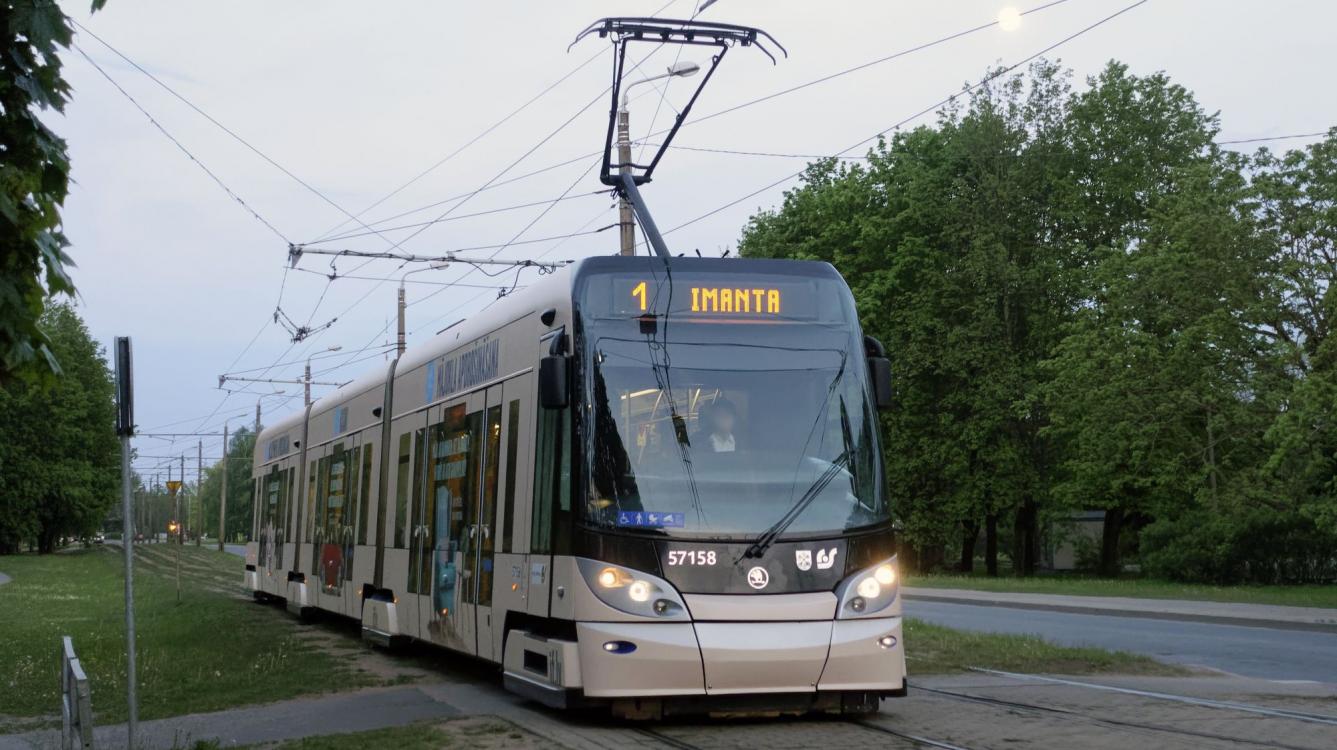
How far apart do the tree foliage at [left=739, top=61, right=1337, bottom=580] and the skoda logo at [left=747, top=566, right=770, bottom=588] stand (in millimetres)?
29638

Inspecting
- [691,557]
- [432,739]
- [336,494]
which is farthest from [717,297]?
[336,494]

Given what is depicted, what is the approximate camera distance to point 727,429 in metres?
10.3

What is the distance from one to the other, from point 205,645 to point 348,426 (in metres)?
3.23

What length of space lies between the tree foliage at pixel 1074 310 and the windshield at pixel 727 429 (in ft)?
94.4

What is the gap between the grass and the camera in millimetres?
12648

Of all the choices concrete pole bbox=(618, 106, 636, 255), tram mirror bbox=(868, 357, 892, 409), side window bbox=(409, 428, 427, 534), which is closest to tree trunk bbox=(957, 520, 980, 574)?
concrete pole bbox=(618, 106, 636, 255)

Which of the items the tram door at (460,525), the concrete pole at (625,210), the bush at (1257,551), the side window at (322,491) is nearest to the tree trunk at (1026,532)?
the bush at (1257,551)

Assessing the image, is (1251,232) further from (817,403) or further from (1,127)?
(1,127)

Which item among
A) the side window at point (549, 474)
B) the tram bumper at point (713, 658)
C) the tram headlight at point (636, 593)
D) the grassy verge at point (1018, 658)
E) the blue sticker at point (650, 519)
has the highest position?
the side window at point (549, 474)

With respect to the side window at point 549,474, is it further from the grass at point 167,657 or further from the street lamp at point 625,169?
the street lamp at point 625,169

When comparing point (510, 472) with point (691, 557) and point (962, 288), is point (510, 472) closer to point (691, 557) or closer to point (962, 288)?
point (691, 557)

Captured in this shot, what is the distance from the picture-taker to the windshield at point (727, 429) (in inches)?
397

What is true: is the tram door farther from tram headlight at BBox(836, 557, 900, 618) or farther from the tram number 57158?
tram headlight at BBox(836, 557, 900, 618)

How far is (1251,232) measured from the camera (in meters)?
37.0
